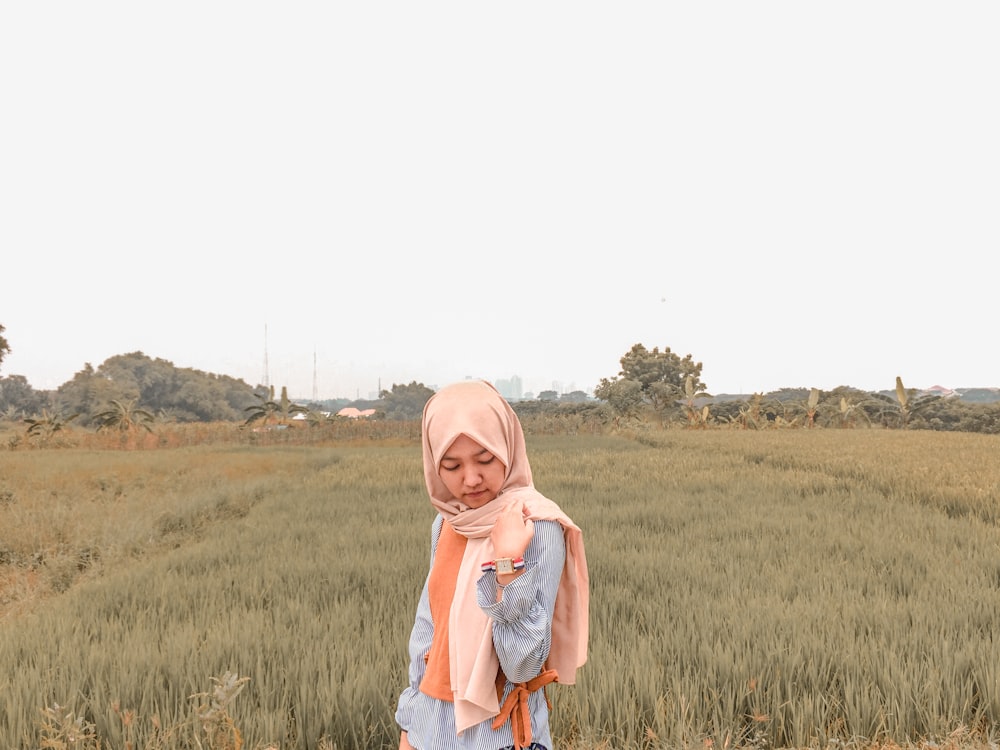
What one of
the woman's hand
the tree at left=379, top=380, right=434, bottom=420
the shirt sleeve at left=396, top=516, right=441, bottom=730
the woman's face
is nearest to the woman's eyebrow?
the woman's face

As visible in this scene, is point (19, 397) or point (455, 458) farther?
point (19, 397)

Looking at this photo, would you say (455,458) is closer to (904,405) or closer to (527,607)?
(527,607)

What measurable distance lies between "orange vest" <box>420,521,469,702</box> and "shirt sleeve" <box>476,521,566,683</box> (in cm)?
18

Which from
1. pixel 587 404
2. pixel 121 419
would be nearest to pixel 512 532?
pixel 121 419

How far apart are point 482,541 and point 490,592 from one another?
0.49 feet

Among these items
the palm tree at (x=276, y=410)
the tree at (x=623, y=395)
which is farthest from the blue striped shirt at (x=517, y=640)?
the tree at (x=623, y=395)

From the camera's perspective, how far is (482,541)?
4.12 feet

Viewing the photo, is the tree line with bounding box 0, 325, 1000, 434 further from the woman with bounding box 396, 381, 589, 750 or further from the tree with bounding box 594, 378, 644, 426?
the woman with bounding box 396, 381, 589, 750

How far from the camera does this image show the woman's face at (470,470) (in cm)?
122

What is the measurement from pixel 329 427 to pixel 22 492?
1416cm

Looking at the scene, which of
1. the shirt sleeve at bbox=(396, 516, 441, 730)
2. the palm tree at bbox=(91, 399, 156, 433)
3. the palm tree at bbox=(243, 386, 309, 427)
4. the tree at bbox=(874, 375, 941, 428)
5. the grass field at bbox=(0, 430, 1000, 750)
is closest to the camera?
the shirt sleeve at bbox=(396, 516, 441, 730)

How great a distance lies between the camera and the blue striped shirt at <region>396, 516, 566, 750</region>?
1.11m

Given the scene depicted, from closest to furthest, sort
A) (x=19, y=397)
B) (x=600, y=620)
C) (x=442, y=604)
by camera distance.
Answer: (x=442, y=604) → (x=600, y=620) → (x=19, y=397)

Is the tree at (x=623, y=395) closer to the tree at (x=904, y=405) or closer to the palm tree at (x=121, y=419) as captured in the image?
the tree at (x=904, y=405)
